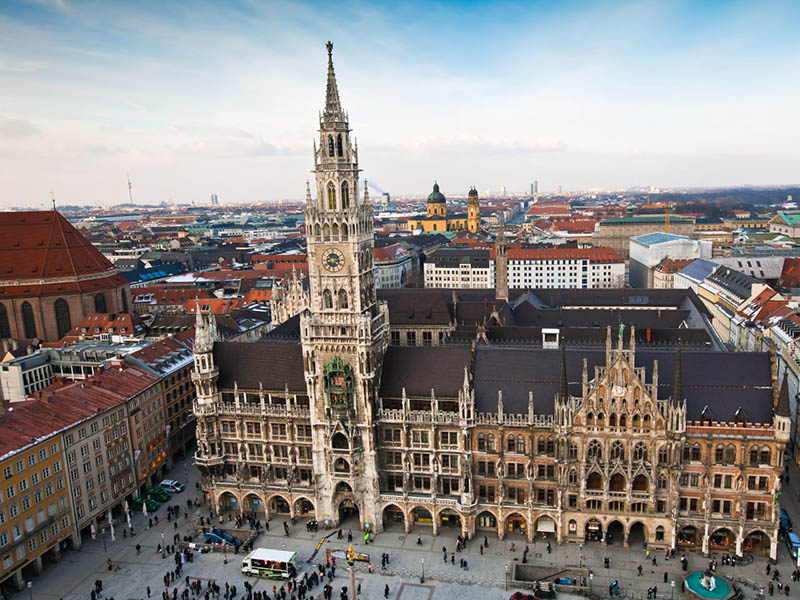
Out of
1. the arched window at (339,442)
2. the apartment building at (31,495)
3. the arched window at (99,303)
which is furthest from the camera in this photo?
the arched window at (99,303)

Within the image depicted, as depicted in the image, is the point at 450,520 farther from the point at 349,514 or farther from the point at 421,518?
the point at 349,514

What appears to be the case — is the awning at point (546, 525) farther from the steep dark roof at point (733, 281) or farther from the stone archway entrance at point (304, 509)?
the steep dark roof at point (733, 281)

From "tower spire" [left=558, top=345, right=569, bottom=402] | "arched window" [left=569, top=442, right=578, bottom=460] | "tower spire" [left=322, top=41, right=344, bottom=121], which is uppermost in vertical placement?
"tower spire" [left=322, top=41, right=344, bottom=121]

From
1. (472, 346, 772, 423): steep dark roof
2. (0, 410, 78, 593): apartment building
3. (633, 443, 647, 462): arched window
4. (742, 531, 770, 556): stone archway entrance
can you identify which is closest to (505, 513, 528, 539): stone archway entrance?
(472, 346, 772, 423): steep dark roof

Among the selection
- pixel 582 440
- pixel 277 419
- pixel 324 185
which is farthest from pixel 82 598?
pixel 582 440

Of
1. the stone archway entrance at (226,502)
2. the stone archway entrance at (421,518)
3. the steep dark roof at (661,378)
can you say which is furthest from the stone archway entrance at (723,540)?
the stone archway entrance at (226,502)

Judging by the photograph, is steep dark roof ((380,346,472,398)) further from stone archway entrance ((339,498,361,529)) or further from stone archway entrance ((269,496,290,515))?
stone archway entrance ((269,496,290,515))
